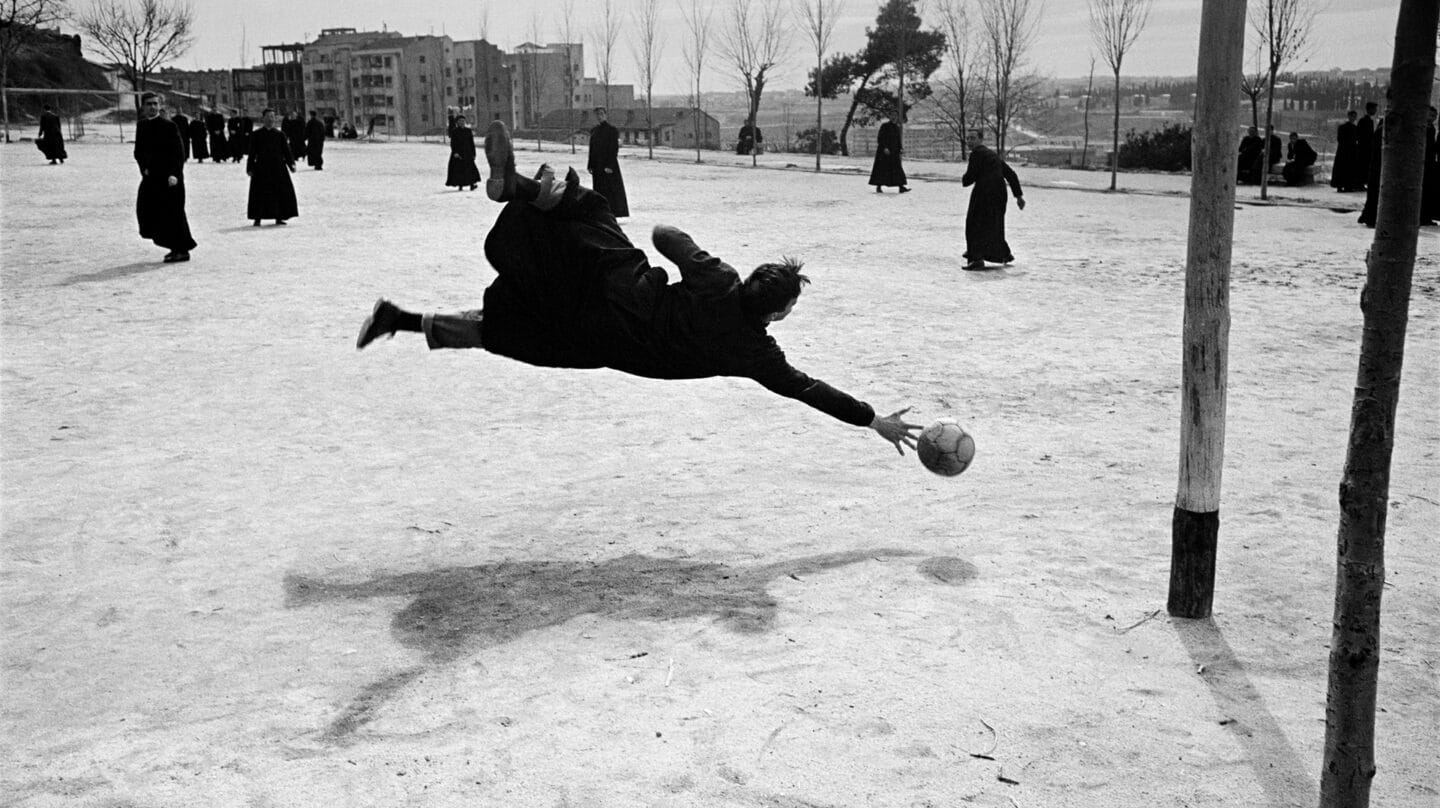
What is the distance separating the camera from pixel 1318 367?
8.82 meters

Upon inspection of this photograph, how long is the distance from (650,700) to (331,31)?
12652 cm

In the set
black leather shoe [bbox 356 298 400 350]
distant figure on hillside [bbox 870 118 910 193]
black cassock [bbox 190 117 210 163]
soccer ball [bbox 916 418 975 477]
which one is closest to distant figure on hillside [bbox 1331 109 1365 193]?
distant figure on hillside [bbox 870 118 910 193]

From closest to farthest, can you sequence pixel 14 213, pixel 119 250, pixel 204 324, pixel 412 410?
pixel 412 410 → pixel 204 324 → pixel 119 250 → pixel 14 213

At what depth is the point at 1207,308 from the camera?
4.54 metres

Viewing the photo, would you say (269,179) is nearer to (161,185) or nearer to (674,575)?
(161,185)

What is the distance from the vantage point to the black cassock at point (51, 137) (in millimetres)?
31969

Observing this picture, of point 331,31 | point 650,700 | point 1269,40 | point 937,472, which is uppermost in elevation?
point 331,31

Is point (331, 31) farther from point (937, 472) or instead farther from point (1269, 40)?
point (937, 472)

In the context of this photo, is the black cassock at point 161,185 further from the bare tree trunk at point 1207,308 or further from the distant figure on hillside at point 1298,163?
the distant figure on hillside at point 1298,163

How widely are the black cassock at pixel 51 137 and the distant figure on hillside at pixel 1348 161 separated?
28729mm

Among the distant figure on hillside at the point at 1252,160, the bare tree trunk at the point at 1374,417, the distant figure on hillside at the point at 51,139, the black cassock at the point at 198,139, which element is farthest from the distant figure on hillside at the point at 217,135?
the bare tree trunk at the point at 1374,417

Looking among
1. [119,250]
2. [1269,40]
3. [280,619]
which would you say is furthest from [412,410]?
[1269,40]

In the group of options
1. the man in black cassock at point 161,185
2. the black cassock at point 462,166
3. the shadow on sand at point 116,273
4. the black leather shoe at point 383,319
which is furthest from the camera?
the black cassock at point 462,166

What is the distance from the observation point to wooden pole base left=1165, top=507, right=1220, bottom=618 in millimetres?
4641
